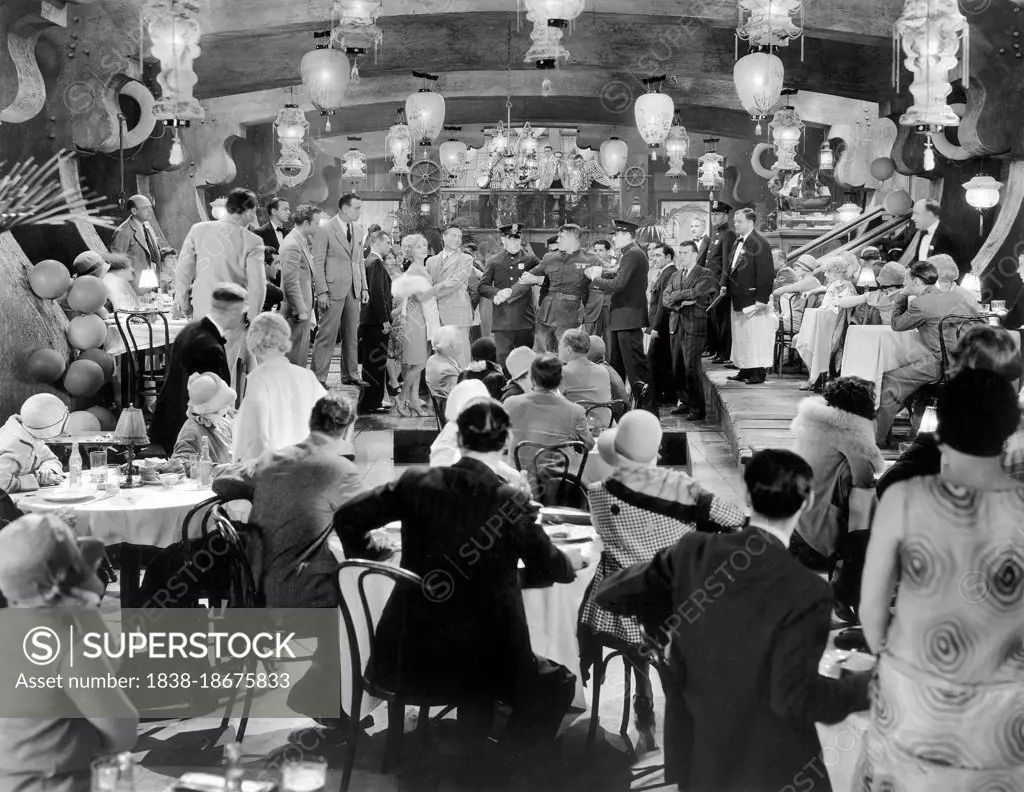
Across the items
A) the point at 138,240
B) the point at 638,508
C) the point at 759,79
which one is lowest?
the point at 638,508

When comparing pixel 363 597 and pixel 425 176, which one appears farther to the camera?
pixel 425 176

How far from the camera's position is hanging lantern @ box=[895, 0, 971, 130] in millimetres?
6527

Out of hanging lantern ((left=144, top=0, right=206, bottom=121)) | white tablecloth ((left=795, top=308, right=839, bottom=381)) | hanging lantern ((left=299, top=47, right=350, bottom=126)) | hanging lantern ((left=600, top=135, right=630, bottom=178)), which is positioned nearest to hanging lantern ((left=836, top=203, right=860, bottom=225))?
hanging lantern ((left=600, top=135, right=630, bottom=178))

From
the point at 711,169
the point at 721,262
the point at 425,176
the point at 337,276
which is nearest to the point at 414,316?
the point at 337,276

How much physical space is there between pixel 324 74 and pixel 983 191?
5069 mm

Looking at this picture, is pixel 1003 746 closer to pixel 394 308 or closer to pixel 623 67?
pixel 394 308

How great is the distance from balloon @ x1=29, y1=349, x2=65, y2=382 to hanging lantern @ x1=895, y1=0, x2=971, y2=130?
200 inches

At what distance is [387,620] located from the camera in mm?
3041

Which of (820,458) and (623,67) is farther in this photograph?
(623,67)

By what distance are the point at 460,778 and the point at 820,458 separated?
71.7 inches

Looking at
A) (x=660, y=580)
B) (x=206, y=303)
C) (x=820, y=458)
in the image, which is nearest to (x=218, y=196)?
(x=206, y=303)

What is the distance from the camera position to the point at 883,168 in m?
12.8

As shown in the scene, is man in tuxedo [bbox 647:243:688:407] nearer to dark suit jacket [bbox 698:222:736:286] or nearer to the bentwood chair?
dark suit jacket [bbox 698:222:736:286]

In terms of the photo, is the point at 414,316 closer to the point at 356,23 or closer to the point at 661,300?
the point at 661,300
